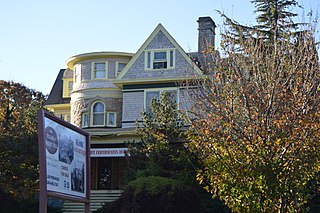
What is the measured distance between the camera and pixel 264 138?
16703 millimetres

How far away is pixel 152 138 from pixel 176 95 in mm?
6151

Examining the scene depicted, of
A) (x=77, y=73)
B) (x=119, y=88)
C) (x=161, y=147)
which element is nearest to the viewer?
(x=161, y=147)

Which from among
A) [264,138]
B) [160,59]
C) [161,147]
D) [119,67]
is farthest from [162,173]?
[119,67]

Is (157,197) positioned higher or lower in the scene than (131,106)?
lower

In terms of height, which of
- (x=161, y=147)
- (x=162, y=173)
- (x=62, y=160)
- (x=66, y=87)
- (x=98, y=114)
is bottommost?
(x=162, y=173)

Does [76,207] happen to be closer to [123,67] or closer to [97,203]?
[97,203]

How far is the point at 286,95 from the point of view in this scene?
17.4 meters

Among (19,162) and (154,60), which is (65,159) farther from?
(154,60)

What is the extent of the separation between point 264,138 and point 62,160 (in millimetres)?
5327

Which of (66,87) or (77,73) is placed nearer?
(77,73)

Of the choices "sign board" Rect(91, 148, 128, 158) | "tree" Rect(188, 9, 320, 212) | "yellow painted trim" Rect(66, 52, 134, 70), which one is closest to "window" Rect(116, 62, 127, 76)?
"yellow painted trim" Rect(66, 52, 134, 70)

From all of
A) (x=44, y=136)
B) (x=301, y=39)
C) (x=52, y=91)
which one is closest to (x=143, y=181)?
(x=301, y=39)

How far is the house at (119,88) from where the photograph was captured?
110 feet

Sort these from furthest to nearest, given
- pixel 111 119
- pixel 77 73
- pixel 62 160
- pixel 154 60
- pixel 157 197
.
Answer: pixel 77 73
pixel 111 119
pixel 154 60
pixel 157 197
pixel 62 160
